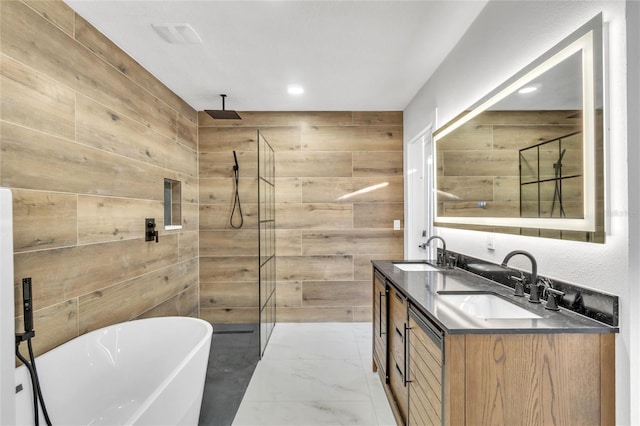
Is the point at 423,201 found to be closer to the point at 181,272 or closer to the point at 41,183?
the point at 181,272

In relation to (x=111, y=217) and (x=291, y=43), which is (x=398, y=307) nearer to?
(x=291, y=43)

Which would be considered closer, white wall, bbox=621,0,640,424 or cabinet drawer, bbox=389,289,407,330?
white wall, bbox=621,0,640,424

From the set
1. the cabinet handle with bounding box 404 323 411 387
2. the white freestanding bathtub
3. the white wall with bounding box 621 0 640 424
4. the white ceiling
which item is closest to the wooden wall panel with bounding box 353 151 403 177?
the white ceiling

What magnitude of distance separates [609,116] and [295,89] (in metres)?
2.45

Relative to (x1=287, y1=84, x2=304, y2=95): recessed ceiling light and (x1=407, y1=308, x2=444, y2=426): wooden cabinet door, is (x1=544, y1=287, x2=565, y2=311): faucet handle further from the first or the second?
(x1=287, y1=84, x2=304, y2=95): recessed ceiling light

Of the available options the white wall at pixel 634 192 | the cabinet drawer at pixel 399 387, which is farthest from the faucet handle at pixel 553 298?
the cabinet drawer at pixel 399 387

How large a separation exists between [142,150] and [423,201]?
2.77 m

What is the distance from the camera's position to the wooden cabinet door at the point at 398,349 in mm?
1696

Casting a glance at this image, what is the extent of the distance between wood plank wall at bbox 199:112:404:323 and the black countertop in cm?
156

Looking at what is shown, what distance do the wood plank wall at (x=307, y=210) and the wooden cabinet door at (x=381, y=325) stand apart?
3.89ft

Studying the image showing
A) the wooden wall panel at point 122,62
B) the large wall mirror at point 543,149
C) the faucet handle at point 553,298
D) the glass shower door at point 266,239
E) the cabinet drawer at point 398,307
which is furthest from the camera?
the glass shower door at point 266,239

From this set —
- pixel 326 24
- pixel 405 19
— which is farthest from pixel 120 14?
pixel 405 19

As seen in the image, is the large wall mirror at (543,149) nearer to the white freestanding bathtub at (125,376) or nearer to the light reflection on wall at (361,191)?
the light reflection on wall at (361,191)

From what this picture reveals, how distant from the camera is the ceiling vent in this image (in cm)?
200
